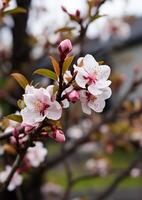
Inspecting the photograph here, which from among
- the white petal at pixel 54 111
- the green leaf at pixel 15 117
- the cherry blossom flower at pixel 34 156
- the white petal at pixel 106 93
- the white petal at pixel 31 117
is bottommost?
the cherry blossom flower at pixel 34 156

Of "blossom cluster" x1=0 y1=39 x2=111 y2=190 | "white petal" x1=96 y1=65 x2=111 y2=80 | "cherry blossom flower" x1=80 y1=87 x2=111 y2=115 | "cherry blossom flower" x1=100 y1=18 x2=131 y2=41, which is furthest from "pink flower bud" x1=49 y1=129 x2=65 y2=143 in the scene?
"cherry blossom flower" x1=100 y1=18 x2=131 y2=41

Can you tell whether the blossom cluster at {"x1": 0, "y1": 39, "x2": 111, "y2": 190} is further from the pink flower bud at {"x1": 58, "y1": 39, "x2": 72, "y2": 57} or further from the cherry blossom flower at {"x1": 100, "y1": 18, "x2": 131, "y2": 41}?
the cherry blossom flower at {"x1": 100, "y1": 18, "x2": 131, "y2": 41}

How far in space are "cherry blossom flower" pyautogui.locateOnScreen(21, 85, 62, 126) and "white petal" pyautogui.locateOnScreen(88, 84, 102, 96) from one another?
10 cm

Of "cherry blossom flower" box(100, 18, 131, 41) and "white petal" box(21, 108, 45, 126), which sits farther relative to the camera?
"cherry blossom flower" box(100, 18, 131, 41)

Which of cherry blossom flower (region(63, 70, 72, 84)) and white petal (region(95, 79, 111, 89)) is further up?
white petal (region(95, 79, 111, 89))

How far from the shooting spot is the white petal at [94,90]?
1.22 meters

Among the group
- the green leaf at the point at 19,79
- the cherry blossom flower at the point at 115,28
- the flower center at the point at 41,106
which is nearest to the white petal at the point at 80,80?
the flower center at the point at 41,106

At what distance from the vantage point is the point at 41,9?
3.58 m

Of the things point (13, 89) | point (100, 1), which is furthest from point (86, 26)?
point (13, 89)

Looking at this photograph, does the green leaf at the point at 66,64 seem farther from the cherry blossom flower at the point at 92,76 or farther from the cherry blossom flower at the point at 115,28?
the cherry blossom flower at the point at 115,28

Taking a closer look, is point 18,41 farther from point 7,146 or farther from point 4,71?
point 7,146

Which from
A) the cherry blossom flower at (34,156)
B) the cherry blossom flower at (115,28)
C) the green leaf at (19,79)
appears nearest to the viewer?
the green leaf at (19,79)

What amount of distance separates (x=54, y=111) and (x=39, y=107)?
4 centimetres

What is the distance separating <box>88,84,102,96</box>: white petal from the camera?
1219mm
